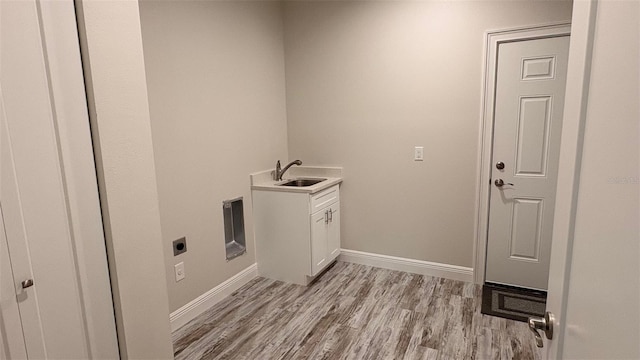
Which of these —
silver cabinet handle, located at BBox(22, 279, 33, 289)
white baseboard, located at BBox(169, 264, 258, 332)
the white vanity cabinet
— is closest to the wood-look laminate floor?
white baseboard, located at BBox(169, 264, 258, 332)

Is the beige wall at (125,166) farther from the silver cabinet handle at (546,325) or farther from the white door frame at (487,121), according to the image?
the white door frame at (487,121)

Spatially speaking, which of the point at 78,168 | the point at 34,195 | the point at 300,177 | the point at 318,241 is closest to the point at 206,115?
the point at 300,177

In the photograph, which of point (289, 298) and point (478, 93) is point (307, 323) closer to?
point (289, 298)

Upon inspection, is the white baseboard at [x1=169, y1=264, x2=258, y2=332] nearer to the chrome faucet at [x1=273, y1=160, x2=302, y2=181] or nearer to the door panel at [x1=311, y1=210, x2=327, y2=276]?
the door panel at [x1=311, y1=210, x2=327, y2=276]

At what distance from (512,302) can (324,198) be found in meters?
1.73

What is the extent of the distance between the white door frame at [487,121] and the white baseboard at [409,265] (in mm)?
127

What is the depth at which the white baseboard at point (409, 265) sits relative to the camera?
3119mm

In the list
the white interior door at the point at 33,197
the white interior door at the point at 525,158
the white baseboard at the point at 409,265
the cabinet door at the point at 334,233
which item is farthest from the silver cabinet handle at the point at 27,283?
the white interior door at the point at 525,158

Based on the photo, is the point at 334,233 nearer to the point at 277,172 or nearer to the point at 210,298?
the point at 277,172

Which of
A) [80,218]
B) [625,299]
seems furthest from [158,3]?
[625,299]

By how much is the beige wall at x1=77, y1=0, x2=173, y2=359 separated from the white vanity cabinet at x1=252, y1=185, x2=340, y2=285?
5.36ft

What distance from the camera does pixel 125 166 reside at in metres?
1.25

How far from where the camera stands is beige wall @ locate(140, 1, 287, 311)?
90.0 inches

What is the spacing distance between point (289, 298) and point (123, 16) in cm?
232
